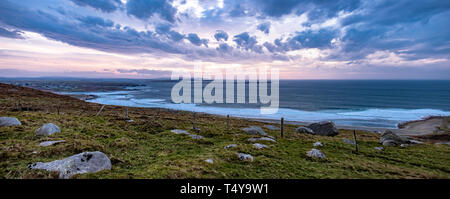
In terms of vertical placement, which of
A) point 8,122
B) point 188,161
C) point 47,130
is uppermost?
point 8,122

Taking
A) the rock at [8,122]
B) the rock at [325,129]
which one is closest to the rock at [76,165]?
the rock at [8,122]

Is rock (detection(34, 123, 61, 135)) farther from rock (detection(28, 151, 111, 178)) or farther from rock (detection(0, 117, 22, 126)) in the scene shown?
rock (detection(28, 151, 111, 178))

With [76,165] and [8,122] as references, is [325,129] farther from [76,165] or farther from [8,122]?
[8,122]

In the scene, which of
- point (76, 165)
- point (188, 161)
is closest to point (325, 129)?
point (188, 161)

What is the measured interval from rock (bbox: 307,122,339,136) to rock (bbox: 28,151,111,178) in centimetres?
2946

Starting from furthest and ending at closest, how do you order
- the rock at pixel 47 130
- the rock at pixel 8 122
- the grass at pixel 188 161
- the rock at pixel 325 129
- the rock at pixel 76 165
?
the rock at pixel 325 129 < the rock at pixel 8 122 < the rock at pixel 47 130 < the grass at pixel 188 161 < the rock at pixel 76 165

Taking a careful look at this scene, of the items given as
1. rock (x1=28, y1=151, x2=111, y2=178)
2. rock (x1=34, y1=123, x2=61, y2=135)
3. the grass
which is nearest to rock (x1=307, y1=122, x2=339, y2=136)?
the grass

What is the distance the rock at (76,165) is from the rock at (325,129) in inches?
1160

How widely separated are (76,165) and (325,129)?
31481 mm

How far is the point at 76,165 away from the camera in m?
6.97

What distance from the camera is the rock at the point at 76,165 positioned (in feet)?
22.1

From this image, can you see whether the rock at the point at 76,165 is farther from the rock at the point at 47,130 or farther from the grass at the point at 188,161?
the rock at the point at 47,130

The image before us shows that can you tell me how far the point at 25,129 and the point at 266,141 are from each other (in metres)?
16.6

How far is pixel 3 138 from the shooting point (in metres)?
11.1
